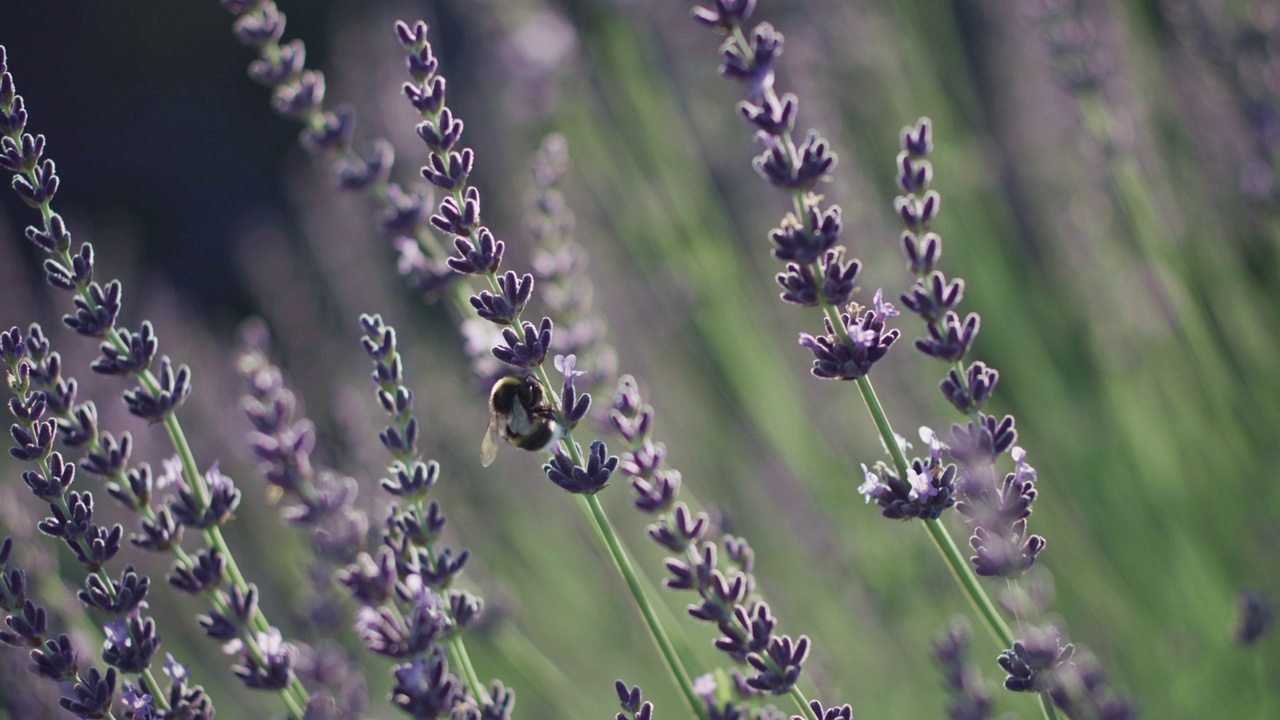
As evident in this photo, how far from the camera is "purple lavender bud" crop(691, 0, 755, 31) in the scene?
1169 mm

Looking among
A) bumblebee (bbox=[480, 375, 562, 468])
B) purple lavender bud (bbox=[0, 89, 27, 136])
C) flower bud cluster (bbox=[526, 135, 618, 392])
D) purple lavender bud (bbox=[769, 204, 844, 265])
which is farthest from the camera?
flower bud cluster (bbox=[526, 135, 618, 392])

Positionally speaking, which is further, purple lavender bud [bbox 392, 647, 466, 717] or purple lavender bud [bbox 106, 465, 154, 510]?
purple lavender bud [bbox 106, 465, 154, 510]

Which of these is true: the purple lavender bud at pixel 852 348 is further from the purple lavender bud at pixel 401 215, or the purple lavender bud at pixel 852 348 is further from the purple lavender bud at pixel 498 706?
the purple lavender bud at pixel 401 215

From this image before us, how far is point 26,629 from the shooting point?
1251 millimetres

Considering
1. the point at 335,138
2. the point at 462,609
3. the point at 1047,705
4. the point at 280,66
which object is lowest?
the point at 1047,705

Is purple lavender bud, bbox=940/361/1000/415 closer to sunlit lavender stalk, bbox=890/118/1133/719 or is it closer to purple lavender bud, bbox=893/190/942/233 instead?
sunlit lavender stalk, bbox=890/118/1133/719

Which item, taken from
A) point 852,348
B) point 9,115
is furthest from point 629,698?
point 9,115

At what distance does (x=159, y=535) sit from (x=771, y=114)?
3.29 feet

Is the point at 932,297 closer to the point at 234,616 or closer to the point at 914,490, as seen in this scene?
the point at 914,490

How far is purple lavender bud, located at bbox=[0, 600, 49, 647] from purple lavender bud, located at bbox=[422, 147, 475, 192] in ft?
2.46

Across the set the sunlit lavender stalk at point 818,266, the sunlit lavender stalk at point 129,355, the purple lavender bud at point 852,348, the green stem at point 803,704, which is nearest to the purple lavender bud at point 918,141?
the sunlit lavender stalk at point 818,266

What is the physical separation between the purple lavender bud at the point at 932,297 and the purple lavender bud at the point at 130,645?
1.03 m

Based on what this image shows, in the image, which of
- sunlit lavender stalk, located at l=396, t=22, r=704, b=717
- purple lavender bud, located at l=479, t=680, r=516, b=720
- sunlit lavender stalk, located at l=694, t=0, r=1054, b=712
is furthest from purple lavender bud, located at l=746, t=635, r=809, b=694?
purple lavender bud, located at l=479, t=680, r=516, b=720

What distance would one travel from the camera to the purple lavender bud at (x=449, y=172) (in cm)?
124
